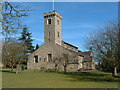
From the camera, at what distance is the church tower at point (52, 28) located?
47562 millimetres

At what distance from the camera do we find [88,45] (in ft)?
78.6

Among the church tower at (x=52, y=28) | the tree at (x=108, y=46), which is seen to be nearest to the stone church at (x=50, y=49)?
the church tower at (x=52, y=28)

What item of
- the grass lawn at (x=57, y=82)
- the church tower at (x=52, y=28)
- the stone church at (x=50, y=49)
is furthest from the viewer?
the church tower at (x=52, y=28)

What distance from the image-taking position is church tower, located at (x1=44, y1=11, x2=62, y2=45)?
156 feet

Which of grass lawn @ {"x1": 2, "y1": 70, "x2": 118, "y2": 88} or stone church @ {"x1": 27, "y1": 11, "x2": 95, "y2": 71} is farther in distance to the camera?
stone church @ {"x1": 27, "y1": 11, "x2": 95, "y2": 71}

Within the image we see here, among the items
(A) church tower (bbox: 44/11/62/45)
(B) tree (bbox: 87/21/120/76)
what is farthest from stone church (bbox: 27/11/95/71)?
(B) tree (bbox: 87/21/120/76)

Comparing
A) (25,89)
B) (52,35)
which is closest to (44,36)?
(52,35)

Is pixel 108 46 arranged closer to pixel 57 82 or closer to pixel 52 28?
pixel 57 82

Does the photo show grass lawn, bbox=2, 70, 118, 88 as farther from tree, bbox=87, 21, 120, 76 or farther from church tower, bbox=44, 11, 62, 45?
church tower, bbox=44, 11, 62, 45

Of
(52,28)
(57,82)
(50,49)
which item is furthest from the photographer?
(52,28)

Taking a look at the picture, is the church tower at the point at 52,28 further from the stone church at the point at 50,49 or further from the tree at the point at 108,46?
the tree at the point at 108,46

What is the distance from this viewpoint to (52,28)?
158 feet

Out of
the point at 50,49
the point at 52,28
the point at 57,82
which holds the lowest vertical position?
the point at 57,82

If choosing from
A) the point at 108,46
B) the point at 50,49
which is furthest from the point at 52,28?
the point at 108,46
